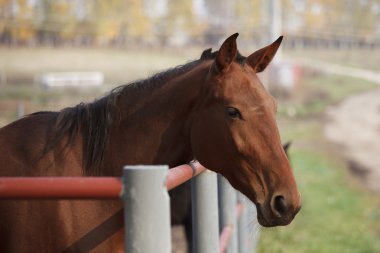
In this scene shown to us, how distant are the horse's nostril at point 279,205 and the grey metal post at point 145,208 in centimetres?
116

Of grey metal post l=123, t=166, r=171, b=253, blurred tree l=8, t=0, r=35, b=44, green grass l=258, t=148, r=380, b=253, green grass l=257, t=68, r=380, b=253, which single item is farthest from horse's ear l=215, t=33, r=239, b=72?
blurred tree l=8, t=0, r=35, b=44

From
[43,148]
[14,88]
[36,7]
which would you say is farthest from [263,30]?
[43,148]

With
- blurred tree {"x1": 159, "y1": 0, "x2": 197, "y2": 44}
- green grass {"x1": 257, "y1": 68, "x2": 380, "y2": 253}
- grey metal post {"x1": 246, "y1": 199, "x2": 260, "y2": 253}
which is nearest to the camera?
grey metal post {"x1": 246, "y1": 199, "x2": 260, "y2": 253}

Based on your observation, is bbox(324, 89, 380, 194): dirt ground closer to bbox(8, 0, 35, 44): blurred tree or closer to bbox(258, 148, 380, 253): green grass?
bbox(258, 148, 380, 253): green grass

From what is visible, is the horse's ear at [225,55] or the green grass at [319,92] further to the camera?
the green grass at [319,92]

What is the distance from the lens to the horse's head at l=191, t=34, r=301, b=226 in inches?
120

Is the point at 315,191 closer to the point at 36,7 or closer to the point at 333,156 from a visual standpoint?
the point at 333,156

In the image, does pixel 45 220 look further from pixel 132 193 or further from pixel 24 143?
pixel 132 193

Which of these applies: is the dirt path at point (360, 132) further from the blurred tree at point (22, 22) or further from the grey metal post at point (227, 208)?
the blurred tree at point (22, 22)

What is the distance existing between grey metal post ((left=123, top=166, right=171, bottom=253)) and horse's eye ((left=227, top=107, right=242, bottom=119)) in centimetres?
133

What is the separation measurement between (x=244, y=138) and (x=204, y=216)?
0.40 metres

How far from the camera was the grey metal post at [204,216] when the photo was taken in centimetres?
325

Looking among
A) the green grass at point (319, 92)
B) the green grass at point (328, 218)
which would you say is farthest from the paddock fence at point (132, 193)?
the green grass at point (319, 92)

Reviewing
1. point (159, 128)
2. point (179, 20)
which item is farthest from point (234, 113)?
point (179, 20)
